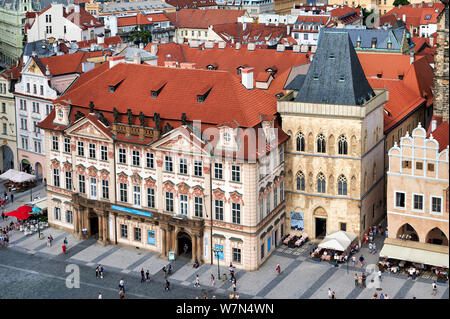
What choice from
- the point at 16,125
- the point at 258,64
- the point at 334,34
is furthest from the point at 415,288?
the point at 16,125

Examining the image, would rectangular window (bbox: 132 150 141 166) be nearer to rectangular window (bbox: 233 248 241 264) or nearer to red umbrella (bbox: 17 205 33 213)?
rectangular window (bbox: 233 248 241 264)

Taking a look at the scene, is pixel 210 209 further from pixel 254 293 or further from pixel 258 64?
pixel 258 64

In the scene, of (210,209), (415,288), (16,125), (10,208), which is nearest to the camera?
(415,288)

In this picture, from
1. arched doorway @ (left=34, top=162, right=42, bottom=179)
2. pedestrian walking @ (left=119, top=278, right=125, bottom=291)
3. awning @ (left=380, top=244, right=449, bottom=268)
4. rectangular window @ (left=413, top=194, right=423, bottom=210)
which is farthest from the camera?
Result: arched doorway @ (left=34, top=162, right=42, bottom=179)

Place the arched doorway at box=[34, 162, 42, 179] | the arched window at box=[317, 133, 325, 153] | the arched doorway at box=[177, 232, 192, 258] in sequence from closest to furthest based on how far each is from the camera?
the arched window at box=[317, 133, 325, 153] < the arched doorway at box=[177, 232, 192, 258] < the arched doorway at box=[34, 162, 42, 179]

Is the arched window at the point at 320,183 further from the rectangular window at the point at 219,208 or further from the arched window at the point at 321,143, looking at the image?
the rectangular window at the point at 219,208

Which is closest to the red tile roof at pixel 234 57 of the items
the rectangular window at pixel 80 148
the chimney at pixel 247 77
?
the chimney at pixel 247 77

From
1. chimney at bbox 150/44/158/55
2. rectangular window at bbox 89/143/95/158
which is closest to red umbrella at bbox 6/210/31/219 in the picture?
rectangular window at bbox 89/143/95/158
